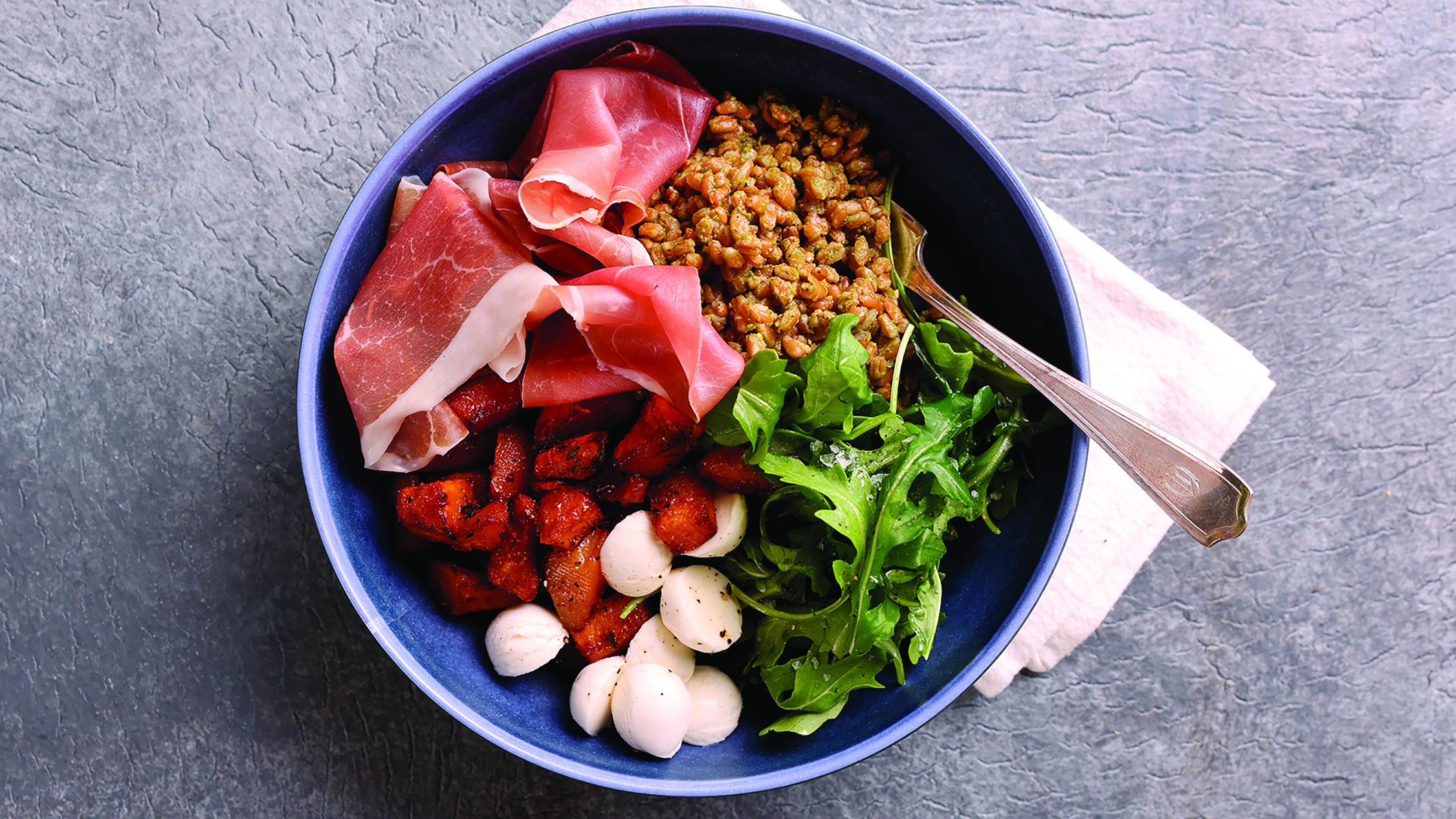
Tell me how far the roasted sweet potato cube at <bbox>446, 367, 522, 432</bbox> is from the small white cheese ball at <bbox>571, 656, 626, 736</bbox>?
19.8 inches

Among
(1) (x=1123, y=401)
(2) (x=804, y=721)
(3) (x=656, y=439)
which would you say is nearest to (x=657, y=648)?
(2) (x=804, y=721)

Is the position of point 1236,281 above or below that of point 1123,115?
below

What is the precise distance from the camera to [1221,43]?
2074 millimetres

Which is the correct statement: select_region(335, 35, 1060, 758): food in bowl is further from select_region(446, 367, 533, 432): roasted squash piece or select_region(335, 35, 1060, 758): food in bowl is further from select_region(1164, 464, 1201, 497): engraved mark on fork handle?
select_region(1164, 464, 1201, 497): engraved mark on fork handle

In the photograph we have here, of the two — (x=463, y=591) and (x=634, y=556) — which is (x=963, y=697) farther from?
(x=463, y=591)

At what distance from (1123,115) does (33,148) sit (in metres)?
2.45

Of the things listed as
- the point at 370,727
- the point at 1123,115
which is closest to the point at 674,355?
the point at 370,727

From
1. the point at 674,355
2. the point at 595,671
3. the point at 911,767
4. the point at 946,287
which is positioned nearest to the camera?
the point at 674,355

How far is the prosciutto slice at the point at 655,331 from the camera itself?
→ 4.90 feet

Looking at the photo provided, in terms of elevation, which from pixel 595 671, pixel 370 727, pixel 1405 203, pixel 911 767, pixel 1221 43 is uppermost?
pixel 1221 43

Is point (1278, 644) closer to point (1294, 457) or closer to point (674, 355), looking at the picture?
point (1294, 457)

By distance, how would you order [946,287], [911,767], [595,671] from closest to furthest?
1. [595,671]
2. [946,287]
3. [911,767]

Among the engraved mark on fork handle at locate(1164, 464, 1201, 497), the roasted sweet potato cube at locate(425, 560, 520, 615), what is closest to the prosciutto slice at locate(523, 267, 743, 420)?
the roasted sweet potato cube at locate(425, 560, 520, 615)

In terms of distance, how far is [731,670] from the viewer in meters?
1.80
